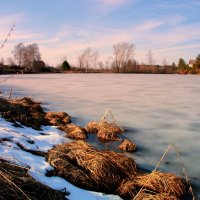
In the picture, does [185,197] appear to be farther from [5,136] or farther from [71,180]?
[5,136]

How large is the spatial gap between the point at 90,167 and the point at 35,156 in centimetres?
61

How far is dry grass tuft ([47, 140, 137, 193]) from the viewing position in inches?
126

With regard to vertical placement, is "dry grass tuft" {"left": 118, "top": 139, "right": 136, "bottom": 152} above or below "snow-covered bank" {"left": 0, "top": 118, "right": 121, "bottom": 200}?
below

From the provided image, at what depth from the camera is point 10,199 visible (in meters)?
2.13

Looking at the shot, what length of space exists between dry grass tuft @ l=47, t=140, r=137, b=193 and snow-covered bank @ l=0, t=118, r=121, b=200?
5.8 inches

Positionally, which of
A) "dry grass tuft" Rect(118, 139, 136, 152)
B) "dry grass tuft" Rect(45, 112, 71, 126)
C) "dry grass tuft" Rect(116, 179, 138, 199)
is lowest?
"dry grass tuft" Rect(116, 179, 138, 199)

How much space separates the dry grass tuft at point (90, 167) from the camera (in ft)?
10.5

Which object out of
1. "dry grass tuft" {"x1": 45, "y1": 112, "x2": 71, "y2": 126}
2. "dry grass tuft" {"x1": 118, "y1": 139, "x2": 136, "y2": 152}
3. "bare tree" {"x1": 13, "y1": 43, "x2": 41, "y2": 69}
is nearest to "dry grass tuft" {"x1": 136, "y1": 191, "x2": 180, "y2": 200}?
"dry grass tuft" {"x1": 118, "y1": 139, "x2": 136, "y2": 152}

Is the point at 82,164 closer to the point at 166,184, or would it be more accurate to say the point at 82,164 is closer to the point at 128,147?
the point at 166,184

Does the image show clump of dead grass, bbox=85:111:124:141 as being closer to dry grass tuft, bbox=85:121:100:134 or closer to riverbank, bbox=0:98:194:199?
dry grass tuft, bbox=85:121:100:134

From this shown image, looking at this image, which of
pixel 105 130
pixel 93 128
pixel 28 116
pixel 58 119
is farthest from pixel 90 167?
pixel 58 119

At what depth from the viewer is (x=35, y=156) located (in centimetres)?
348

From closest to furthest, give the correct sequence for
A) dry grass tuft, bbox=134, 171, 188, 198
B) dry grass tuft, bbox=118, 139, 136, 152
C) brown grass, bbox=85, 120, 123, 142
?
dry grass tuft, bbox=134, 171, 188, 198
dry grass tuft, bbox=118, 139, 136, 152
brown grass, bbox=85, 120, 123, 142

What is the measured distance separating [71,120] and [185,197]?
12.3 feet
